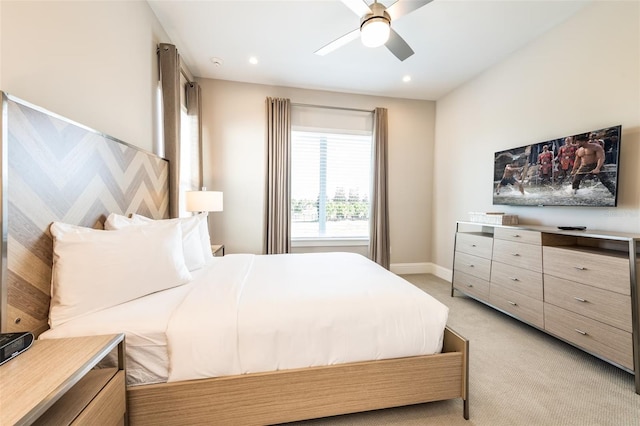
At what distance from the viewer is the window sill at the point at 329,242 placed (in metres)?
3.92

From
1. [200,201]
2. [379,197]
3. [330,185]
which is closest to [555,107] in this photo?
[379,197]

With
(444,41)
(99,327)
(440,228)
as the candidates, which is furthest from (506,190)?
(99,327)

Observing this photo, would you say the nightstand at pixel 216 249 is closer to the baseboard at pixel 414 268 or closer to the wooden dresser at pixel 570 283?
the baseboard at pixel 414 268

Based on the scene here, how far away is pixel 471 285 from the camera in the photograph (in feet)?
9.82

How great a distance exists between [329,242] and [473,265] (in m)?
1.95

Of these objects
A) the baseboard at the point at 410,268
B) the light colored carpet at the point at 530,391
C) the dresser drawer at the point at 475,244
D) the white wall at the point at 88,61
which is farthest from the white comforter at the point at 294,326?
the baseboard at the point at 410,268

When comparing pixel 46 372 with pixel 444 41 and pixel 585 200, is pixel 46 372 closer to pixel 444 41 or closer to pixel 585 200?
pixel 585 200

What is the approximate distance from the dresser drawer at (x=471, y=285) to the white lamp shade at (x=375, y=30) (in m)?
2.62

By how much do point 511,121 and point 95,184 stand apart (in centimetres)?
394

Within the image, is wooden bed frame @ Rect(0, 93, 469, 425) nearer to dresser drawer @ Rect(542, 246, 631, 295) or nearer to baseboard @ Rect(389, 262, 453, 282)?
dresser drawer @ Rect(542, 246, 631, 295)

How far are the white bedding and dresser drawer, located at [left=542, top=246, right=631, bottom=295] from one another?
130 cm

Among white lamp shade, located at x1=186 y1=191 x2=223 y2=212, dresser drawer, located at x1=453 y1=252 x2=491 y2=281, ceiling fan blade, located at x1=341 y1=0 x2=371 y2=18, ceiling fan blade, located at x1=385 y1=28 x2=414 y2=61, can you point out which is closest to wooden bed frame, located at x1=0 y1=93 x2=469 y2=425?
white lamp shade, located at x1=186 y1=191 x2=223 y2=212

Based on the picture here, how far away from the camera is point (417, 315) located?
4.55ft

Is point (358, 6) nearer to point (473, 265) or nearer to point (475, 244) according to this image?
point (475, 244)
